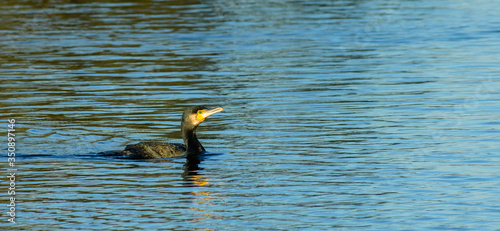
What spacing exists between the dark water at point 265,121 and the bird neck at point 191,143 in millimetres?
439

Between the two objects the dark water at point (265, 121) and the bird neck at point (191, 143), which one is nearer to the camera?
the dark water at point (265, 121)

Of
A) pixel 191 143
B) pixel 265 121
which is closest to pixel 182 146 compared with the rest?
pixel 191 143

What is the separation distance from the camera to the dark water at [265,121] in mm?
12477

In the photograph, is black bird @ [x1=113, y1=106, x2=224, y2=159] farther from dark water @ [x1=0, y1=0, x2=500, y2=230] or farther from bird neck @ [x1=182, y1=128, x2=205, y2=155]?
dark water @ [x1=0, y1=0, x2=500, y2=230]

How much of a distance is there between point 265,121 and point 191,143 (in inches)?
132

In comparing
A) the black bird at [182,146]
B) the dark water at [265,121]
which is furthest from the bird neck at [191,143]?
the dark water at [265,121]

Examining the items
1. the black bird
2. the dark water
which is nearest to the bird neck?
the black bird

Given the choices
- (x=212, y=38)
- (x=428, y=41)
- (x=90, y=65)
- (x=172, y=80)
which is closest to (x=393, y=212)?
(x=172, y=80)

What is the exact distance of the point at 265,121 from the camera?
19.9 m

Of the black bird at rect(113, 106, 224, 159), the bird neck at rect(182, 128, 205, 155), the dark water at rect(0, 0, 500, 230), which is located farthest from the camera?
the bird neck at rect(182, 128, 205, 155)

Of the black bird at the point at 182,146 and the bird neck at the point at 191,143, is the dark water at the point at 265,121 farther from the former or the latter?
the bird neck at the point at 191,143

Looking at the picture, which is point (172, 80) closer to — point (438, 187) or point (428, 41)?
point (428, 41)

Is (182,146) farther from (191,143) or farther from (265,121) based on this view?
(265,121)

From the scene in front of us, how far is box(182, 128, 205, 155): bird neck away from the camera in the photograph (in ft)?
55.1
